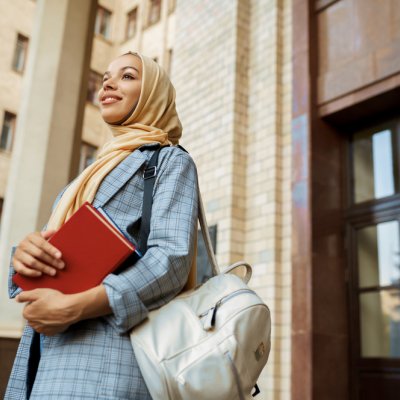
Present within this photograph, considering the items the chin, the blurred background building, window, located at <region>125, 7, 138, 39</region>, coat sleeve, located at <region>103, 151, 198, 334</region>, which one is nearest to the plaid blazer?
coat sleeve, located at <region>103, 151, 198, 334</region>

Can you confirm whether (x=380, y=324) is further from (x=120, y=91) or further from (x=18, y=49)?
(x=18, y=49)

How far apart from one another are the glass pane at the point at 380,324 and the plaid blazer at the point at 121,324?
384cm

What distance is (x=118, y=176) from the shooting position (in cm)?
170

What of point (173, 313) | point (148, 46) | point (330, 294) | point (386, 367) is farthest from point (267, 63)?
point (148, 46)

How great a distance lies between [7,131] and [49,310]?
19.7 metres

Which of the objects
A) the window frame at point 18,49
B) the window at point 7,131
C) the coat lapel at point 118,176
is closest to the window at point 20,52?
the window frame at point 18,49

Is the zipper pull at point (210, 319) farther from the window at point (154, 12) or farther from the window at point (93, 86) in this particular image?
the window at point (93, 86)

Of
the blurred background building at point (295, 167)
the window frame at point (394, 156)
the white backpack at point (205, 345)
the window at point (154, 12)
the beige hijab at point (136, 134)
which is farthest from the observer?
the window at point (154, 12)

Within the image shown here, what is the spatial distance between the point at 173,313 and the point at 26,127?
14.0 feet

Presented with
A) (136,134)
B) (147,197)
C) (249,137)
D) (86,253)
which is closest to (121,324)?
(86,253)

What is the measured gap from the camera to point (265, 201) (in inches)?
232

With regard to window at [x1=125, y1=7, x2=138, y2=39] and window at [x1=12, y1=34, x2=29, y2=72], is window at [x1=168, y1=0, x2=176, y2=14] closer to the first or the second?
window at [x1=125, y1=7, x2=138, y2=39]

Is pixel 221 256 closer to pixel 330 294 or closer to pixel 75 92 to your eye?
pixel 330 294

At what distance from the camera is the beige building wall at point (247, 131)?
5547 millimetres
